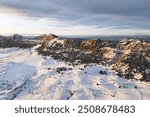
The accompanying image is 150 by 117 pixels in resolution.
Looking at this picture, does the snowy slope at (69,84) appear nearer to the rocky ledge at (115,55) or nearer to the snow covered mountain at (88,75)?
the snow covered mountain at (88,75)

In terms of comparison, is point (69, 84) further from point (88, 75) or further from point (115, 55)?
point (115, 55)

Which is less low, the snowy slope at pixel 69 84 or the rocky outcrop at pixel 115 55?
the rocky outcrop at pixel 115 55

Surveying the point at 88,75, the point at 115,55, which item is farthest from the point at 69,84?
the point at 115,55

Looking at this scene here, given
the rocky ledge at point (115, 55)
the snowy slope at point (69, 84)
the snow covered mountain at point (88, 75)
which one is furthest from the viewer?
the rocky ledge at point (115, 55)

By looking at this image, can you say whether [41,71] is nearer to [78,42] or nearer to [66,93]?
[66,93]

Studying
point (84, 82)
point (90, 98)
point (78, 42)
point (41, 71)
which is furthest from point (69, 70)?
point (78, 42)

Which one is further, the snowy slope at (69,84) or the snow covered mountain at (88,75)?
the snow covered mountain at (88,75)

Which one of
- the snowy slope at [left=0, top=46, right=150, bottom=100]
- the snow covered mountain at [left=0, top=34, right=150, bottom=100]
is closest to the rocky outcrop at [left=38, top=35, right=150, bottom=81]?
the snow covered mountain at [left=0, top=34, right=150, bottom=100]

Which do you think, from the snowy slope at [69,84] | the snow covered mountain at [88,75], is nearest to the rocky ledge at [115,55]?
the snow covered mountain at [88,75]
